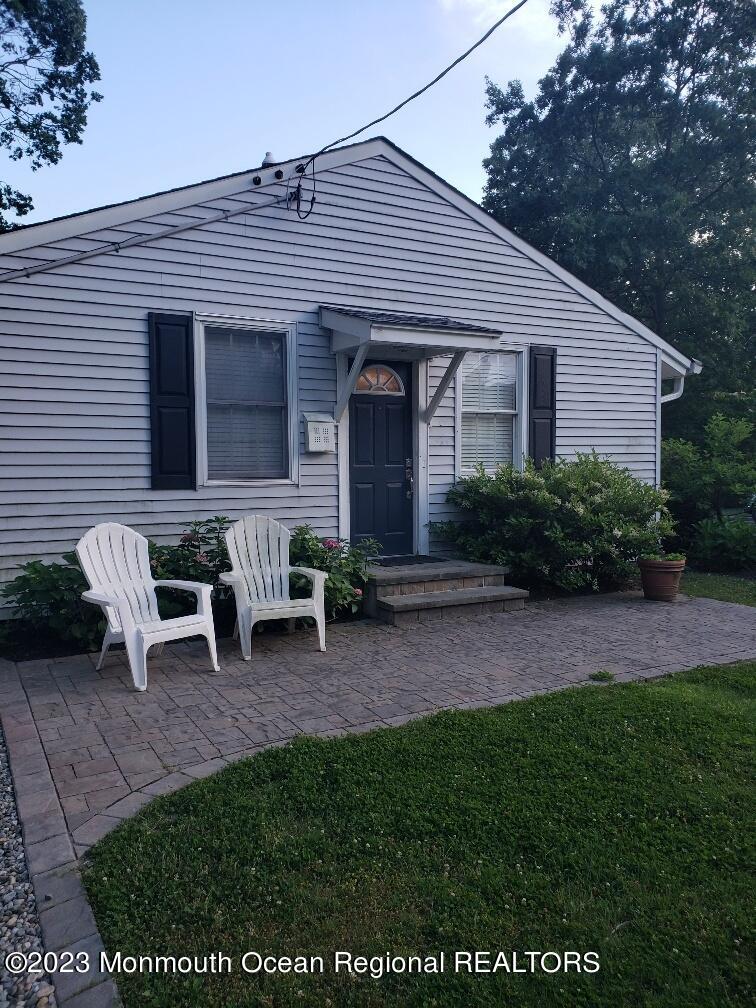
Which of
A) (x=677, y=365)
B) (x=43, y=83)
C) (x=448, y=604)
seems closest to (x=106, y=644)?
(x=448, y=604)

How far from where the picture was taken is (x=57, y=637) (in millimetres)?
5871

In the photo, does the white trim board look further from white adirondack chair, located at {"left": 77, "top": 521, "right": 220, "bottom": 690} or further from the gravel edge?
the gravel edge

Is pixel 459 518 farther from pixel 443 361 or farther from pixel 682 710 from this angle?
pixel 682 710

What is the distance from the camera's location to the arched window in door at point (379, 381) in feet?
25.2

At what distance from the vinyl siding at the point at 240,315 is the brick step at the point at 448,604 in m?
1.33

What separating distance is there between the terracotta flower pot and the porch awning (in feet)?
9.04

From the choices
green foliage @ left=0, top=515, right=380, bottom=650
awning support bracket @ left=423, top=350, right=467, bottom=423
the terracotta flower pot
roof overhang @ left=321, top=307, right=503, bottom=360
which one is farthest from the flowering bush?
the terracotta flower pot

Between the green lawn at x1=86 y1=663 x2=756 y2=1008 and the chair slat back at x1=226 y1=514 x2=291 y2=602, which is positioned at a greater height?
the chair slat back at x1=226 y1=514 x2=291 y2=602

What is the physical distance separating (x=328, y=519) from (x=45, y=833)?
189 inches

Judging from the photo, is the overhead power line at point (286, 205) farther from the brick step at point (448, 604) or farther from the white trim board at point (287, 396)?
the brick step at point (448, 604)

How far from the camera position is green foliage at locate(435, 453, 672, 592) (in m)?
7.50

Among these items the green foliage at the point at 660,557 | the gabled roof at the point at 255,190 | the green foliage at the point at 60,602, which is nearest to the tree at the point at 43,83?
the gabled roof at the point at 255,190

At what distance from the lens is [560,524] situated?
7.57 metres

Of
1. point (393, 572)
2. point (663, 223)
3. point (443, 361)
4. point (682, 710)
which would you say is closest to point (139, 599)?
point (393, 572)
